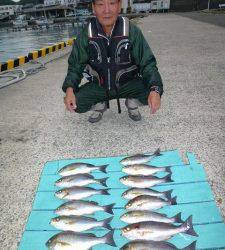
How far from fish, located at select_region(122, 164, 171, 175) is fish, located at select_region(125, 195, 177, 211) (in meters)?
0.53

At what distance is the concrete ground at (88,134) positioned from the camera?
3498 mm

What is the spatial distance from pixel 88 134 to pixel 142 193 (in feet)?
6.41

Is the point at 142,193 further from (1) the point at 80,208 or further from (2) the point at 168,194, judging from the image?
(1) the point at 80,208

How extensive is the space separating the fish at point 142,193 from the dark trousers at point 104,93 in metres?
2.13

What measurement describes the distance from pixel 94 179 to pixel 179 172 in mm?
963

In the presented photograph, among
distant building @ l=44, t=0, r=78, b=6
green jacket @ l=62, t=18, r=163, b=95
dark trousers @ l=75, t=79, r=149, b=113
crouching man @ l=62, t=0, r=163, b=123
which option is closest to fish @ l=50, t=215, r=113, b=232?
crouching man @ l=62, t=0, r=163, b=123

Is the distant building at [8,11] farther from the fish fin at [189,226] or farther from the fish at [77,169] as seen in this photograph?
the fish fin at [189,226]

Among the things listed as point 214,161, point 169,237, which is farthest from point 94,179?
point 214,161

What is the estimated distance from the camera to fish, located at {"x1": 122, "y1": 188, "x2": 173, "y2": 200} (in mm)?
3141

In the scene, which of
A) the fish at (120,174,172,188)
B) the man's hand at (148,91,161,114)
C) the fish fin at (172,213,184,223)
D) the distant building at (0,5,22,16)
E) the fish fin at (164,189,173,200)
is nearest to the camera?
the fish fin at (172,213,184,223)

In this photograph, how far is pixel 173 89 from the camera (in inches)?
274

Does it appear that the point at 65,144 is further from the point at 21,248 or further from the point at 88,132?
the point at 21,248

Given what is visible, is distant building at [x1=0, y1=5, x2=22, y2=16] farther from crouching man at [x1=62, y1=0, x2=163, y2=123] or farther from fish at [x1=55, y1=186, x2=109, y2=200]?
fish at [x1=55, y1=186, x2=109, y2=200]

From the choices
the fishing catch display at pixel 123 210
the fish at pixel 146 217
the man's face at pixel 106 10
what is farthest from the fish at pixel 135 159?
the man's face at pixel 106 10
